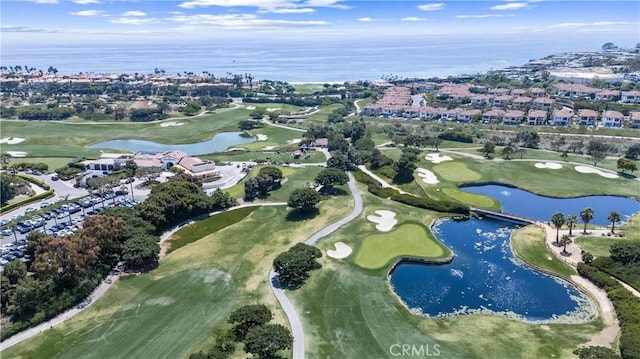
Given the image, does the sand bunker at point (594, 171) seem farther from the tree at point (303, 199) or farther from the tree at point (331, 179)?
the tree at point (303, 199)

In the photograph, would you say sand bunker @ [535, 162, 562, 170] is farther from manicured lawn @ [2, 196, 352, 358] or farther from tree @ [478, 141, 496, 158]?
manicured lawn @ [2, 196, 352, 358]

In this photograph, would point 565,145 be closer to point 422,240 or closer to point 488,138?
point 488,138

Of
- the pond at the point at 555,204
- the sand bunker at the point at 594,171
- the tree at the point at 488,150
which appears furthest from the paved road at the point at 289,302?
the sand bunker at the point at 594,171

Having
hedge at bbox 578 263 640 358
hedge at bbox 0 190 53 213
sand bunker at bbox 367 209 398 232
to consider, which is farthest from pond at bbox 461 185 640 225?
hedge at bbox 0 190 53 213

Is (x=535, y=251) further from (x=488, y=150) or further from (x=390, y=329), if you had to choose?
(x=488, y=150)

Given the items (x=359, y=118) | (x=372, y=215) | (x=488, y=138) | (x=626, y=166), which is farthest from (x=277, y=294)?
(x=359, y=118)

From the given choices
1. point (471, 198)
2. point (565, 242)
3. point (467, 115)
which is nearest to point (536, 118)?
point (467, 115)

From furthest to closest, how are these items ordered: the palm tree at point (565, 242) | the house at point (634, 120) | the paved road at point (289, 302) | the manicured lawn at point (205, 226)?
the house at point (634, 120), the manicured lawn at point (205, 226), the palm tree at point (565, 242), the paved road at point (289, 302)
